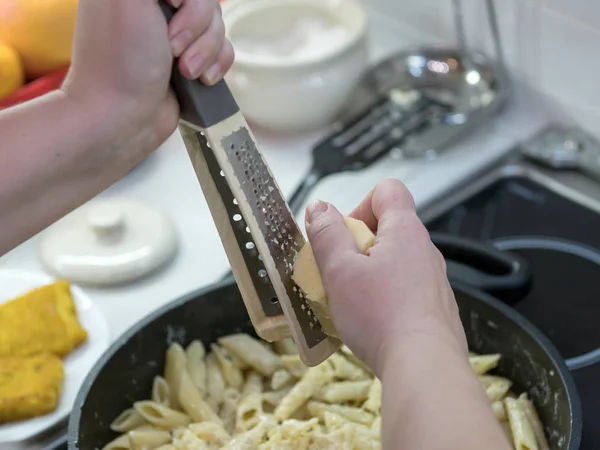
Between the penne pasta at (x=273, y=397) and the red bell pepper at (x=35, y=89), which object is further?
the red bell pepper at (x=35, y=89)

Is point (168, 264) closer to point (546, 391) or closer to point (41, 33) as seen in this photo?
point (41, 33)

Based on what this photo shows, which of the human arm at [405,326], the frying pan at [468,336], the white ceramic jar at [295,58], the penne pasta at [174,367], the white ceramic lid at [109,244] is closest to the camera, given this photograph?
the human arm at [405,326]

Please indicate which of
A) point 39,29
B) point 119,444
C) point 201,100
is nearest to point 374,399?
point 119,444

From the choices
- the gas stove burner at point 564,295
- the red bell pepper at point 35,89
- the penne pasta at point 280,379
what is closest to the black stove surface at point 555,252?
the gas stove burner at point 564,295

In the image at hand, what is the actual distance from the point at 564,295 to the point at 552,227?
4.6 inches

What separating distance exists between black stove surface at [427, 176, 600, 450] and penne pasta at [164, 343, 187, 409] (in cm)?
34

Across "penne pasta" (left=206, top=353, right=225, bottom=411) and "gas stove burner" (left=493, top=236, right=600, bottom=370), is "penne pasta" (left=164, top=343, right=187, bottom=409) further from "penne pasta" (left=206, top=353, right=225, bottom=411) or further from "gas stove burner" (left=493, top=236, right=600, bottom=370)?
"gas stove burner" (left=493, top=236, right=600, bottom=370)

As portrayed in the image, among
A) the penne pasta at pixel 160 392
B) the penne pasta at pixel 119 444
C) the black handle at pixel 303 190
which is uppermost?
the penne pasta at pixel 119 444

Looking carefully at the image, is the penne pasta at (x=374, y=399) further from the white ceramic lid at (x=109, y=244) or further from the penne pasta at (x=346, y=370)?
the white ceramic lid at (x=109, y=244)

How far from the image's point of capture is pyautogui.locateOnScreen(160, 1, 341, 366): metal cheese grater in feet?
1.97

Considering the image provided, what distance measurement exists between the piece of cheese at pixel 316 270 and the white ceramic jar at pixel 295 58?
0.48 metres

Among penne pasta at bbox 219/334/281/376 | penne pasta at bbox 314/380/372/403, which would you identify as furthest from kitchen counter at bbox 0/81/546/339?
penne pasta at bbox 314/380/372/403

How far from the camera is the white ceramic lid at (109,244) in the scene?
0.94m

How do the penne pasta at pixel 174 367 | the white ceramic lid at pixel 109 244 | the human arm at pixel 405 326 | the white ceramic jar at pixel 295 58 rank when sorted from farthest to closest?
the white ceramic jar at pixel 295 58 → the white ceramic lid at pixel 109 244 → the penne pasta at pixel 174 367 → the human arm at pixel 405 326
